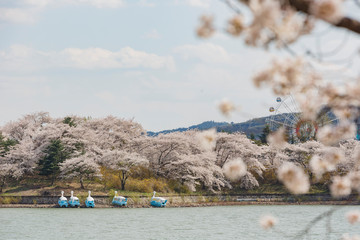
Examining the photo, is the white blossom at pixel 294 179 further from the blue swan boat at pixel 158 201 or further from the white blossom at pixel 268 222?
the blue swan boat at pixel 158 201

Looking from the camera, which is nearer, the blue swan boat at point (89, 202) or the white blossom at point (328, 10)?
the white blossom at point (328, 10)

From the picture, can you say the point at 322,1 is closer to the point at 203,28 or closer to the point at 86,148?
the point at 203,28

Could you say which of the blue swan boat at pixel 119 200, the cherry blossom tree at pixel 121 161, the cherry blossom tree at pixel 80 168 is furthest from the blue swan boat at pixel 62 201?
the cherry blossom tree at pixel 121 161

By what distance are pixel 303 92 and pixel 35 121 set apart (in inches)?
1629

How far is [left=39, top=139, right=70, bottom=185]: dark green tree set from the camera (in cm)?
2720

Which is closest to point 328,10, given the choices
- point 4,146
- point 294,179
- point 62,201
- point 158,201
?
point 294,179

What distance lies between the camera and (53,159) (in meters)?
27.5

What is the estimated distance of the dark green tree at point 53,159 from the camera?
27203mm

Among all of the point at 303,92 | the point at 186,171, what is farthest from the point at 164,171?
the point at 303,92

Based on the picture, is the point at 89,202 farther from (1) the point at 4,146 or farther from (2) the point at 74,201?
(1) the point at 4,146

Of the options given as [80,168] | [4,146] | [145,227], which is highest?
[4,146]

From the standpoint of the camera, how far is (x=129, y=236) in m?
14.0

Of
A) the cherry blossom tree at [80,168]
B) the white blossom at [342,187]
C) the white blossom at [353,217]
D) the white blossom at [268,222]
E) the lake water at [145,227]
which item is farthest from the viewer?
the cherry blossom tree at [80,168]

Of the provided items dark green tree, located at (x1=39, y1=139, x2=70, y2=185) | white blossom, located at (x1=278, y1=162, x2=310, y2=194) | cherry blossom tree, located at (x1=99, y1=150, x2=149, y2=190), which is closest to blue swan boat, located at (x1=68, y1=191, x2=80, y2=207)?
dark green tree, located at (x1=39, y1=139, x2=70, y2=185)
